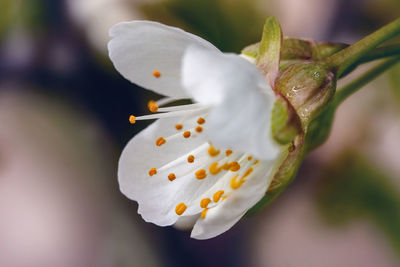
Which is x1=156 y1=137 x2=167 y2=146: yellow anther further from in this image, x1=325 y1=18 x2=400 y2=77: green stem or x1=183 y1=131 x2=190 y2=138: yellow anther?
x1=325 y1=18 x2=400 y2=77: green stem

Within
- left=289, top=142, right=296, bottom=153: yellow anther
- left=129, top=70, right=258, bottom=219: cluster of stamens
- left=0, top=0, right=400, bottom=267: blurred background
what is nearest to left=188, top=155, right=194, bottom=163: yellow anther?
left=129, top=70, right=258, bottom=219: cluster of stamens

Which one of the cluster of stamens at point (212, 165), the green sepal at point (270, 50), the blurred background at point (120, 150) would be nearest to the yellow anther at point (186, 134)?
the cluster of stamens at point (212, 165)

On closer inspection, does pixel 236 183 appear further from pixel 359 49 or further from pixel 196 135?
pixel 359 49

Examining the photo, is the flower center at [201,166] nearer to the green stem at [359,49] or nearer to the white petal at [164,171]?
the white petal at [164,171]

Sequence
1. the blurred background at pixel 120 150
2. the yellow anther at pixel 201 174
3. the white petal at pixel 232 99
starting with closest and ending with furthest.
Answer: the white petal at pixel 232 99, the yellow anther at pixel 201 174, the blurred background at pixel 120 150

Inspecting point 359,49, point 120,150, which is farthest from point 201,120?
point 120,150

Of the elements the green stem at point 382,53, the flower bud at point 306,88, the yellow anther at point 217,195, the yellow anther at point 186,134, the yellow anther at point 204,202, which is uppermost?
the green stem at point 382,53

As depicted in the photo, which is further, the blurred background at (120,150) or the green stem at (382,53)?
the blurred background at (120,150)
